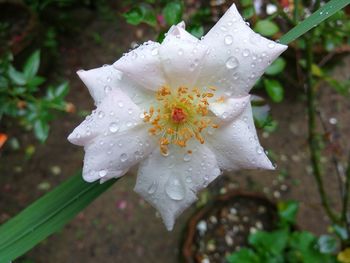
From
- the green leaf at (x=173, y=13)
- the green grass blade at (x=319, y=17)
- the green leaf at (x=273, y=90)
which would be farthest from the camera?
the green leaf at (x=273, y=90)

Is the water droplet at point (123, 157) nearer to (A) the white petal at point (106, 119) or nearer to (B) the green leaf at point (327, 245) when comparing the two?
(A) the white petal at point (106, 119)

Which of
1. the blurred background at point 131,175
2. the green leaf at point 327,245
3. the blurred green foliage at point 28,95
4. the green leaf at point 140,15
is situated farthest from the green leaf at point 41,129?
the green leaf at point 327,245

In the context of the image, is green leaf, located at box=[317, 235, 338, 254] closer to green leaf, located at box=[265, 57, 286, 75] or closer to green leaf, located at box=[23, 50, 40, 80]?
green leaf, located at box=[265, 57, 286, 75]

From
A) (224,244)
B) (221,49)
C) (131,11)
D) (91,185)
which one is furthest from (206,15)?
(224,244)

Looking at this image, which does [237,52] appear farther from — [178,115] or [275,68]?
[275,68]

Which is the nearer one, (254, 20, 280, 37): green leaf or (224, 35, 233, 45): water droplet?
(224, 35, 233, 45): water droplet

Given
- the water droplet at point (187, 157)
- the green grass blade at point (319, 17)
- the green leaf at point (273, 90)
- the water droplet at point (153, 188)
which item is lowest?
the green leaf at point (273, 90)

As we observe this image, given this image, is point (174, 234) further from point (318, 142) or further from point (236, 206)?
point (318, 142)

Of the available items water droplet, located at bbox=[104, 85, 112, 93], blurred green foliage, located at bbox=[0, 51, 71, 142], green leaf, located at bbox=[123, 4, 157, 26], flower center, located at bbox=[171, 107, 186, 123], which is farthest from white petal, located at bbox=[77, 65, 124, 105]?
blurred green foliage, located at bbox=[0, 51, 71, 142]

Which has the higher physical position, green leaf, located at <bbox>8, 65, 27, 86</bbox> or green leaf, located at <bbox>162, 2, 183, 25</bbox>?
green leaf, located at <bbox>162, 2, 183, 25</bbox>
